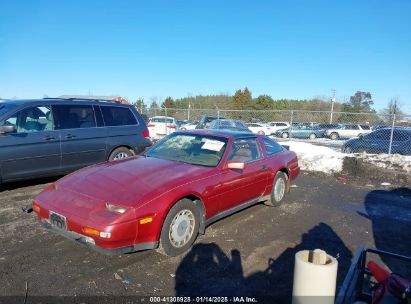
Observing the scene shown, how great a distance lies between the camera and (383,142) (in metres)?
13.4

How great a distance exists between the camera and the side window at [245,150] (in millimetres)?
5359

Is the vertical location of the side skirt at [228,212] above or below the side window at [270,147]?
below

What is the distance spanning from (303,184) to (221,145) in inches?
174

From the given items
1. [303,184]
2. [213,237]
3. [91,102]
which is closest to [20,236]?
[213,237]

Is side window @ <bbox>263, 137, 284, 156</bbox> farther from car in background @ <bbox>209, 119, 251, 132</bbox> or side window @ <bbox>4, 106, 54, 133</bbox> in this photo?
car in background @ <bbox>209, 119, 251, 132</bbox>

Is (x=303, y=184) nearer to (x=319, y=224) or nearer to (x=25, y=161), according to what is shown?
(x=319, y=224)

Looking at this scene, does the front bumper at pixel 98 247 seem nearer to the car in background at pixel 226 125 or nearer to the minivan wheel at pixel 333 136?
the car in background at pixel 226 125

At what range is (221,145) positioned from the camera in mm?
5266

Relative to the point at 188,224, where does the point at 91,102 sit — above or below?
above

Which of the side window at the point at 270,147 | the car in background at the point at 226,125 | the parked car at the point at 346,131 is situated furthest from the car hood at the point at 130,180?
the parked car at the point at 346,131

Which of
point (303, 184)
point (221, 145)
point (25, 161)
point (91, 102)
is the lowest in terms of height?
point (303, 184)

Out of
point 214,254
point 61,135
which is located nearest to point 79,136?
point 61,135

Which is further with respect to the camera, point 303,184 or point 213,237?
point 303,184

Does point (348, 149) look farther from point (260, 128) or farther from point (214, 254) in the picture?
point (260, 128)
